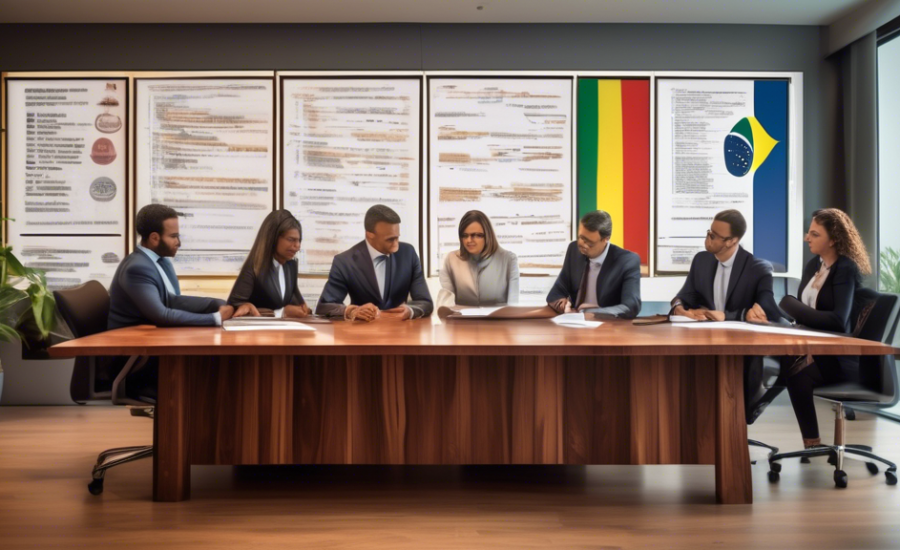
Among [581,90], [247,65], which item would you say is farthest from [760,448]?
[247,65]

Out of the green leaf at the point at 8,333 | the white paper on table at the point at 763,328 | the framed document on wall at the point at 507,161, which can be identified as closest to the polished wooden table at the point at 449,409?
the white paper on table at the point at 763,328

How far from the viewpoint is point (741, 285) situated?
462 cm

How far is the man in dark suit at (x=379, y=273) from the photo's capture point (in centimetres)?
479

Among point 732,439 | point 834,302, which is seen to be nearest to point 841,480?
point 732,439

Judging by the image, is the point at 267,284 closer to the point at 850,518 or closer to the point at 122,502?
the point at 122,502

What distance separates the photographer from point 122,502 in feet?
11.1

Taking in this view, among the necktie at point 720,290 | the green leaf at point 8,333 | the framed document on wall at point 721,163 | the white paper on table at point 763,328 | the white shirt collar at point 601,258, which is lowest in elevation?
the green leaf at point 8,333

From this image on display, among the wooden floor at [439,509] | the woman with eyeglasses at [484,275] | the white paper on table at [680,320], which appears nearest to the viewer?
the wooden floor at [439,509]

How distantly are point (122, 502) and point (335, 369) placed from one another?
1053mm

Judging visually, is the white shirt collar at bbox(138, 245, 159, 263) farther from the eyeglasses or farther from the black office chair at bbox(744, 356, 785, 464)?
the eyeglasses

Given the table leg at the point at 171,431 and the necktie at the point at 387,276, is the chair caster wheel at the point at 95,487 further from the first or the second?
the necktie at the point at 387,276

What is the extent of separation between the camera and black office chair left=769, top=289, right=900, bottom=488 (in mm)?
3822

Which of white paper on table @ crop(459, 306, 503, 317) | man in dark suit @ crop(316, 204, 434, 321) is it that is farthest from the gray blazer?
white paper on table @ crop(459, 306, 503, 317)

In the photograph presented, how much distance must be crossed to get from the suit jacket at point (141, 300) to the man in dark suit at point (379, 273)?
949mm
